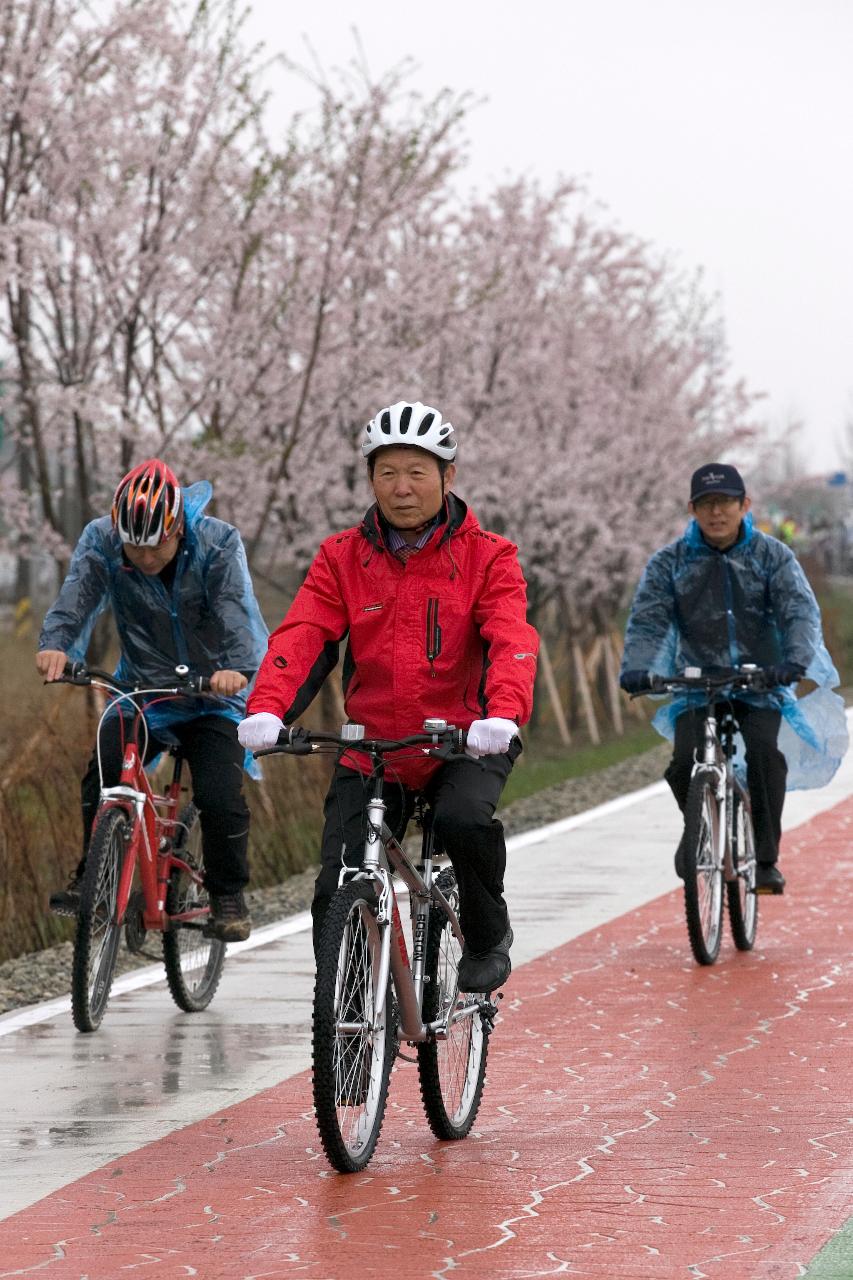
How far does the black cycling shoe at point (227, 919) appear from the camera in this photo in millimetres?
8156

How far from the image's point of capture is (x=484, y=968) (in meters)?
6.03

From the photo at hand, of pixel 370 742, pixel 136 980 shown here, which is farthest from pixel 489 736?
pixel 136 980

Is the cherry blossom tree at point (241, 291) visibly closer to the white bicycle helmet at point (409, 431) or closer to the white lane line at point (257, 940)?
the white lane line at point (257, 940)

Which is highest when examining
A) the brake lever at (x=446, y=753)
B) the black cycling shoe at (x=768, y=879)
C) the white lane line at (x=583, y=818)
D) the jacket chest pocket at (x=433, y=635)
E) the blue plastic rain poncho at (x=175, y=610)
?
the blue plastic rain poncho at (x=175, y=610)

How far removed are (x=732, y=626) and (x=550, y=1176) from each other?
4347mm

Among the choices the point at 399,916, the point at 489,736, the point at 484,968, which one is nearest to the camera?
the point at 489,736

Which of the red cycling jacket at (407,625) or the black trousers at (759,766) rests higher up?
the red cycling jacket at (407,625)

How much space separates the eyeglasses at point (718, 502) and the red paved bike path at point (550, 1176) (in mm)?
2211

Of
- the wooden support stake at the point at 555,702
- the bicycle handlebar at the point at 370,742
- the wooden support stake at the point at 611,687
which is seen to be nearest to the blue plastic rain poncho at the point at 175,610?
the bicycle handlebar at the point at 370,742

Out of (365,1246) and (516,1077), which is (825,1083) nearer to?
(516,1077)

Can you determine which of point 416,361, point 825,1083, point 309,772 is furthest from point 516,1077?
point 416,361

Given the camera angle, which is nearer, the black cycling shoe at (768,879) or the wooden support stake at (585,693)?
the black cycling shoe at (768,879)

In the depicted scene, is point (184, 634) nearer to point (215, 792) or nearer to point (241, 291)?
point (215, 792)

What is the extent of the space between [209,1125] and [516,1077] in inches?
44.2
